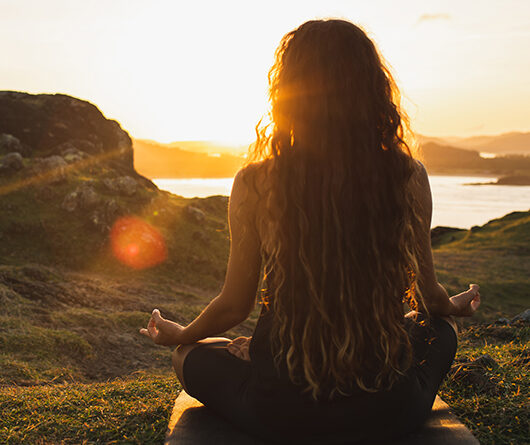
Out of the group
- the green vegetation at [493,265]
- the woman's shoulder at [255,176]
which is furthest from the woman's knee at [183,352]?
the green vegetation at [493,265]

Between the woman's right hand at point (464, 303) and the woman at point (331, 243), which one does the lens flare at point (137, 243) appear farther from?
the woman at point (331, 243)

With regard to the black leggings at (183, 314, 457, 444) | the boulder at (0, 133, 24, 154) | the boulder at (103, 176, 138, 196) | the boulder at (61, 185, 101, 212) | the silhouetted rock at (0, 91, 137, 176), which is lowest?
the black leggings at (183, 314, 457, 444)

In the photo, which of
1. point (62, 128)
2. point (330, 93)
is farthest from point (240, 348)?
point (62, 128)

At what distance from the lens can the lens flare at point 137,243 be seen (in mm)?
14406

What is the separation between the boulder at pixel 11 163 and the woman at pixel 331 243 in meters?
16.3

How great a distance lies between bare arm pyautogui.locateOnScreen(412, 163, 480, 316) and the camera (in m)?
2.77

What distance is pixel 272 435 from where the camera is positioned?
278 centimetres

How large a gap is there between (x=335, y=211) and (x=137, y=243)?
1342cm

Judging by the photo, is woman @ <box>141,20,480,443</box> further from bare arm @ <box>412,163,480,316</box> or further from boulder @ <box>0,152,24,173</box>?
boulder @ <box>0,152,24,173</box>

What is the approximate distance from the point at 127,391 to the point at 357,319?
3.14 metres

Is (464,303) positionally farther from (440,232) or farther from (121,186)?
(440,232)

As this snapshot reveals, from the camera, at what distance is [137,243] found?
1502cm

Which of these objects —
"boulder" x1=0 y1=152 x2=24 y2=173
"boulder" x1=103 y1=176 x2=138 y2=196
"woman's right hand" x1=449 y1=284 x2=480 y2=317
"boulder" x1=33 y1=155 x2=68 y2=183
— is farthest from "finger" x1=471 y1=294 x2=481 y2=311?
"boulder" x1=0 y1=152 x2=24 y2=173

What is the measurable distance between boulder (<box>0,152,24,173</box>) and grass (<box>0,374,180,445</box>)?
13590 millimetres
